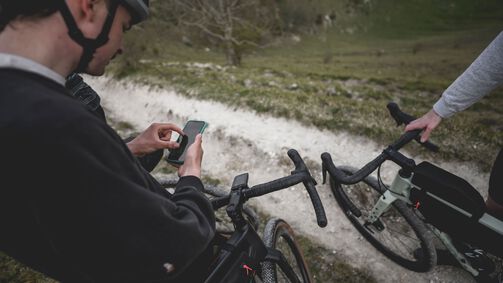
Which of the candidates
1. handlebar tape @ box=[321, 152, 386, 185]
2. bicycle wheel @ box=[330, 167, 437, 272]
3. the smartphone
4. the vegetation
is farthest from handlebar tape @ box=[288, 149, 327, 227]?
the vegetation

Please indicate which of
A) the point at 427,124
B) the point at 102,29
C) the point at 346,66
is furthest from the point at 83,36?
the point at 346,66

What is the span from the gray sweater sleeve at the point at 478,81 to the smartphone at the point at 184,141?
2.97 metres

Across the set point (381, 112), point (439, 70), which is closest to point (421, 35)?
point (439, 70)

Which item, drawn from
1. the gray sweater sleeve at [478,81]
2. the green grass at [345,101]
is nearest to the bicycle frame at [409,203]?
the gray sweater sleeve at [478,81]

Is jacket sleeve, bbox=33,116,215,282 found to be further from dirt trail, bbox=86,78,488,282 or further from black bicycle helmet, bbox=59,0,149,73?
dirt trail, bbox=86,78,488,282

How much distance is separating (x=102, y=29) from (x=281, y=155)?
5.66 m

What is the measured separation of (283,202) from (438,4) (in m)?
90.0

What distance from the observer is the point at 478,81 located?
3045mm

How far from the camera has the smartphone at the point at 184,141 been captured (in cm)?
239

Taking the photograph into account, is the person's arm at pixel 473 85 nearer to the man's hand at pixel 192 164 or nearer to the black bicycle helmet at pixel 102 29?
the man's hand at pixel 192 164

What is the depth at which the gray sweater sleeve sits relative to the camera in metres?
2.90

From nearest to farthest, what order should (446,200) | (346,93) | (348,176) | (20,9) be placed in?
(20,9), (348,176), (446,200), (346,93)

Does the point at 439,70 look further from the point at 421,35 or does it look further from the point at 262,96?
the point at 421,35

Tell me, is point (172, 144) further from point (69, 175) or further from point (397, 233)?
point (397, 233)
